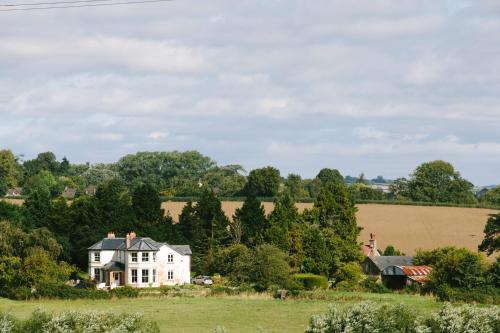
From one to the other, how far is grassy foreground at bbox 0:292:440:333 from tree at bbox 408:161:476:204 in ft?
317

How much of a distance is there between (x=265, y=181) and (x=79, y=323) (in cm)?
11656

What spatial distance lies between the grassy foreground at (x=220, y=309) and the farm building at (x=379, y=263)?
70.2 ft

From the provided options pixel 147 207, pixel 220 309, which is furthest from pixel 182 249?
pixel 220 309

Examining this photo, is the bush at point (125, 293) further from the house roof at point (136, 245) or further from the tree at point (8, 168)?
the tree at point (8, 168)

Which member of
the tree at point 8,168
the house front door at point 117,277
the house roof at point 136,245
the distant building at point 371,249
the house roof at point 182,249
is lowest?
the house front door at point 117,277

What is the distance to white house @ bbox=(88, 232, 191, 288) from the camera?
84.8 metres

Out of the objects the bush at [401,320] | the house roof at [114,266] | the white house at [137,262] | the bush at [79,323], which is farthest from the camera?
the house roof at [114,266]

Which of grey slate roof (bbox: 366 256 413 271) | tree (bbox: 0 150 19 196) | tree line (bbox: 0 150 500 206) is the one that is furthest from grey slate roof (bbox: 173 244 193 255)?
tree (bbox: 0 150 19 196)

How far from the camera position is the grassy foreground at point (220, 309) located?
49312 mm

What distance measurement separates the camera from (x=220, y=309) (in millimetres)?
58188

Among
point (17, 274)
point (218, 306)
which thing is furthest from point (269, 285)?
point (17, 274)

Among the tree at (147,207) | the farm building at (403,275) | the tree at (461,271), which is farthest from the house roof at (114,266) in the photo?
the tree at (461,271)

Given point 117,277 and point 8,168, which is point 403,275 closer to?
point 117,277

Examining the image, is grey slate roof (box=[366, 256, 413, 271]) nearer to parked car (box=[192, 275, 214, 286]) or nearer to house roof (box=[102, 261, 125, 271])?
parked car (box=[192, 275, 214, 286])
